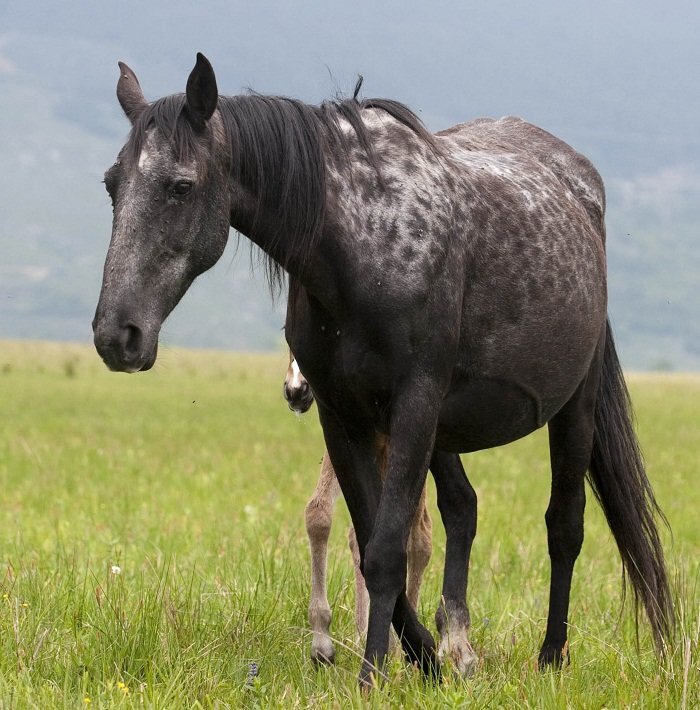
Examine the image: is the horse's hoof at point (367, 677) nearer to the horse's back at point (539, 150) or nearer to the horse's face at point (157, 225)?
the horse's face at point (157, 225)

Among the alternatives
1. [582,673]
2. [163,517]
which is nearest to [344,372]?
[582,673]

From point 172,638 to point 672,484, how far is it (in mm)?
Answer: 11173

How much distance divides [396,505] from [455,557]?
1.14 m

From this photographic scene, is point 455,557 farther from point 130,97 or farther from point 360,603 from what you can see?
point 130,97

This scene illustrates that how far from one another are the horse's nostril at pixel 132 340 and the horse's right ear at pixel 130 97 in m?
0.90

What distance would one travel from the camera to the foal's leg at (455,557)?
4.99 metres

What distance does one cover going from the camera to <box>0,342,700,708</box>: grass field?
416cm

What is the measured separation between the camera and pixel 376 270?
428cm

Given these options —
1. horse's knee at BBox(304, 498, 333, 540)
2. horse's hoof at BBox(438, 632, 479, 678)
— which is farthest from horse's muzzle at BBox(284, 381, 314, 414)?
horse's hoof at BBox(438, 632, 479, 678)

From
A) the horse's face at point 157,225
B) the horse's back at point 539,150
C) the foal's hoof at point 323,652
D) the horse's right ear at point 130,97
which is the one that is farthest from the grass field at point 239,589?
the horse's back at point 539,150

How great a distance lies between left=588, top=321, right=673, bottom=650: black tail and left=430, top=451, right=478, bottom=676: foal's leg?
0.93m

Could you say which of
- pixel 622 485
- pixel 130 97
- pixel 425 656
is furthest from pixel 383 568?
pixel 622 485

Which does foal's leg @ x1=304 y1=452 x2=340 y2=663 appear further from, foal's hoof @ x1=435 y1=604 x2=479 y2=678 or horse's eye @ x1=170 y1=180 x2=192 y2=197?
horse's eye @ x1=170 y1=180 x2=192 y2=197

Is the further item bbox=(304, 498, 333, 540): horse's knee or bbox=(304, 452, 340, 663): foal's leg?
bbox=(304, 498, 333, 540): horse's knee
